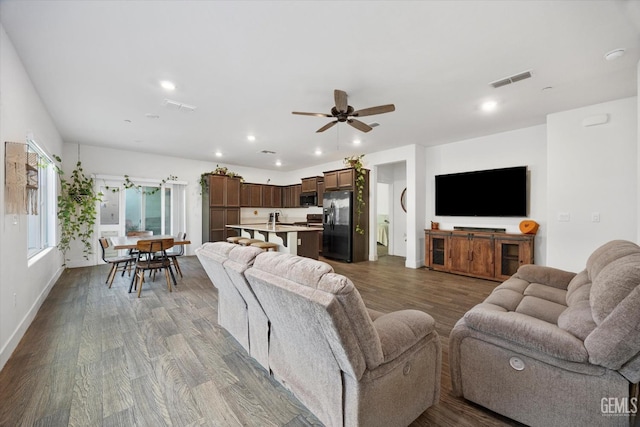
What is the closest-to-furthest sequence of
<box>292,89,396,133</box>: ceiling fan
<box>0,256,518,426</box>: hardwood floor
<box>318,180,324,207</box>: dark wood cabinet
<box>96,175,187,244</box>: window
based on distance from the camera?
<box>0,256,518,426</box>: hardwood floor, <box>292,89,396,133</box>: ceiling fan, <box>96,175,187,244</box>: window, <box>318,180,324,207</box>: dark wood cabinet

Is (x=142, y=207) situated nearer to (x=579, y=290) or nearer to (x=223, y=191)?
(x=223, y=191)

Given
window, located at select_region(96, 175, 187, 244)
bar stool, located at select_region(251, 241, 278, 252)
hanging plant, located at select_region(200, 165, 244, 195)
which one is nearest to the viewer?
bar stool, located at select_region(251, 241, 278, 252)

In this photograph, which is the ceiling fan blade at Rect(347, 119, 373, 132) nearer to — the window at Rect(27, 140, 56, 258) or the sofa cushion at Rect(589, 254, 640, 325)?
the sofa cushion at Rect(589, 254, 640, 325)

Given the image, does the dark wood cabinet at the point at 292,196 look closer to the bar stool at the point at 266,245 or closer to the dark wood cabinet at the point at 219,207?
the dark wood cabinet at the point at 219,207

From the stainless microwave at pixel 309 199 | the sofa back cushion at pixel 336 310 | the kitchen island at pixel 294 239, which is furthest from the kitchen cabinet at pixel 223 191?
the sofa back cushion at pixel 336 310

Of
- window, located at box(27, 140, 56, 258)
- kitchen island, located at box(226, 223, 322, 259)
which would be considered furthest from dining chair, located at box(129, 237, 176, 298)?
kitchen island, located at box(226, 223, 322, 259)

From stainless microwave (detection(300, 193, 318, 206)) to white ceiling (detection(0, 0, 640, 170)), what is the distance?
12.4 ft

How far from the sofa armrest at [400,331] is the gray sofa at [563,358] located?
0.33 metres

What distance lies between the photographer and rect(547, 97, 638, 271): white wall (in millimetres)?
3355

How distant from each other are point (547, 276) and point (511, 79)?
7.06 ft

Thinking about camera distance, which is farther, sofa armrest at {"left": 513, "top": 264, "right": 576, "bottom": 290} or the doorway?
the doorway

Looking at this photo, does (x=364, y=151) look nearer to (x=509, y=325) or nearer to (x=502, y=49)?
(x=502, y=49)

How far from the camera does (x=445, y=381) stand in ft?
6.38

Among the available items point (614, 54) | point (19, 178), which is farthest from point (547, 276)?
point (19, 178)
